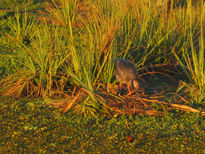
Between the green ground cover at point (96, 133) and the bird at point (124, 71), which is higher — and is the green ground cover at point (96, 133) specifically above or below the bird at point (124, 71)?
below

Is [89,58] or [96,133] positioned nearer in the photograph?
[96,133]

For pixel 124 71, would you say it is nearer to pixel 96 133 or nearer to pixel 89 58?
pixel 89 58

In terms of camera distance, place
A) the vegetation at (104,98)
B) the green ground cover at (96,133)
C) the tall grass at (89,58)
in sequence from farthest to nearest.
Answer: the tall grass at (89,58) → the vegetation at (104,98) → the green ground cover at (96,133)

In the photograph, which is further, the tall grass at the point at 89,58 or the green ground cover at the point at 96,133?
the tall grass at the point at 89,58

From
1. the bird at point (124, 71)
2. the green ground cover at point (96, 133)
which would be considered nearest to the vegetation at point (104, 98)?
the green ground cover at point (96, 133)

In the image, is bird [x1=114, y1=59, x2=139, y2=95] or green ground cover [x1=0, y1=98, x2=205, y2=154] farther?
bird [x1=114, y1=59, x2=139, y2=95]

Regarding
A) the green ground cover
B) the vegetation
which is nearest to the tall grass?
the vegetation

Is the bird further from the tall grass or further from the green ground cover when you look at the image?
the green ground cover

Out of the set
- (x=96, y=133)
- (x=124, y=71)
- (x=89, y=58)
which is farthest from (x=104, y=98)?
(x=96, y=133)

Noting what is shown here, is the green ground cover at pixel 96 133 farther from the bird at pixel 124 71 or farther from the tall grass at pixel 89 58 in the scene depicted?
the bird at pixel 124 71

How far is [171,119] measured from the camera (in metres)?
3.32

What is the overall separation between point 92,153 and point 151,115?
39.0 inches

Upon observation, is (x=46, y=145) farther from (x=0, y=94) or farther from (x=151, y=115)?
(x=0, y=94)

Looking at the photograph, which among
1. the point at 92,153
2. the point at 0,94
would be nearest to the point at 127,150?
the point at 92,153
